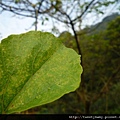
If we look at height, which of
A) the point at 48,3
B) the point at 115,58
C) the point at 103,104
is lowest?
the point at 103,104

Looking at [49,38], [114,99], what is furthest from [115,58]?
[49,38]

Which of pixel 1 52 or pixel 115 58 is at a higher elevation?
pixel 115 58

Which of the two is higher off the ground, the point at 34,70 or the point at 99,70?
the point at 99,70

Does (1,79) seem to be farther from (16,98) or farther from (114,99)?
(114,99)

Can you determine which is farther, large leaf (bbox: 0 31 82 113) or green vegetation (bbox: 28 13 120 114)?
green vegetation (bbox: 28 13 120 114)

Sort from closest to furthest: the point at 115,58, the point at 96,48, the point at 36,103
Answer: the point at 36,103 → the point at 96,48 → the point at 115,58

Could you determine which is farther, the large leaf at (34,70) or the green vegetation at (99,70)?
the green vegetation at (99,70)

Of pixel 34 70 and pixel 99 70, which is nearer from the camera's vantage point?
pixel 34 70

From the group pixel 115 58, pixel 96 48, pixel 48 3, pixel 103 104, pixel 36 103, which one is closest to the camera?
pixel 36 103
